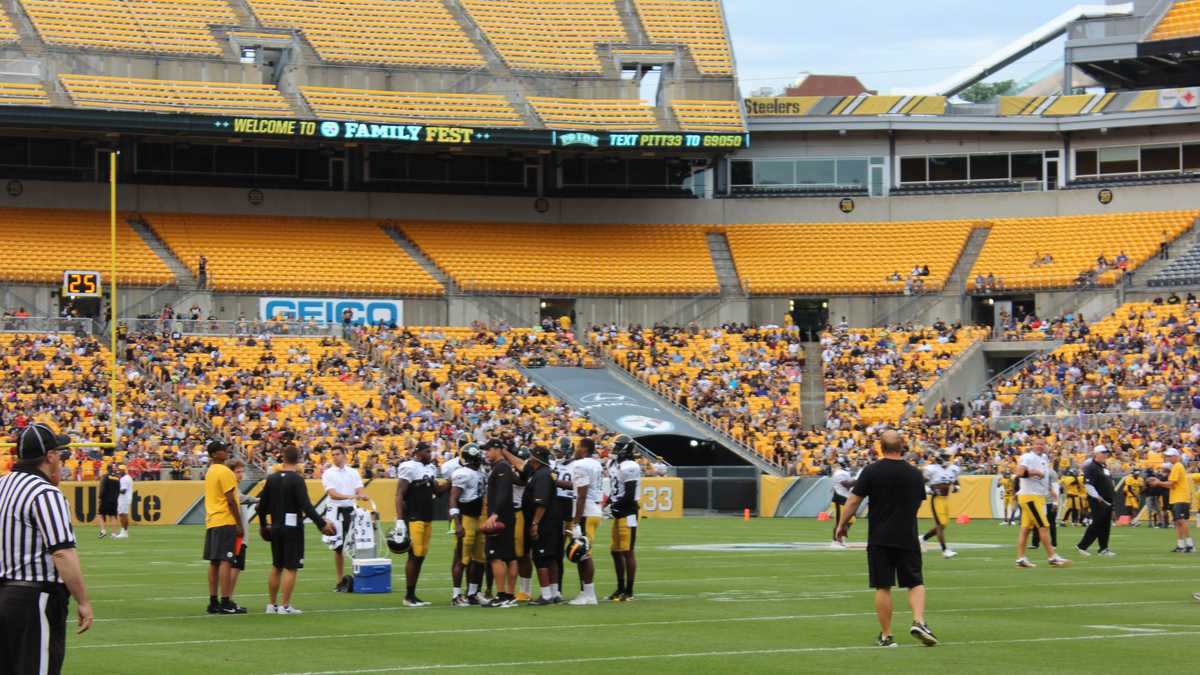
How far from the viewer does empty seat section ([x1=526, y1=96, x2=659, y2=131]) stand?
215 feet

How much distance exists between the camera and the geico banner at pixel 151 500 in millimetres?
42031

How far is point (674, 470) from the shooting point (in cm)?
4991

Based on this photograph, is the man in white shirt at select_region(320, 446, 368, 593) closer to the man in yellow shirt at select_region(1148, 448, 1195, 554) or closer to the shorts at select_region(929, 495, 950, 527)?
the shorts at select_region(929, 495, 950, 527)

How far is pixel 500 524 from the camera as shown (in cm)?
2002

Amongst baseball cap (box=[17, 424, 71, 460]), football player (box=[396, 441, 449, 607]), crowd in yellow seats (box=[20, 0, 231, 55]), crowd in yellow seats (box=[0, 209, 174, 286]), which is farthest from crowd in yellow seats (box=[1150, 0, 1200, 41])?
baseball cap (box=[17, 424, 71, 460])

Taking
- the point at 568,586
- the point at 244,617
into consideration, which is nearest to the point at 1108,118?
the point at 568,586

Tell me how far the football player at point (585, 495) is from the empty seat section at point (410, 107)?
42343 millimetres

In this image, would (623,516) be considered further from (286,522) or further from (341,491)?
(341,491)

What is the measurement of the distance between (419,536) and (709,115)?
4690 cm

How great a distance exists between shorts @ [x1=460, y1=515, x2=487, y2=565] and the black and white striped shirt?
10.8m

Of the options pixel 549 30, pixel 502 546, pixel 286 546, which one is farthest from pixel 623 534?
pixel 549 30

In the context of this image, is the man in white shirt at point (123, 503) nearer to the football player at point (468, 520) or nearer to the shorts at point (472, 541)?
the football player at point (468, 520)

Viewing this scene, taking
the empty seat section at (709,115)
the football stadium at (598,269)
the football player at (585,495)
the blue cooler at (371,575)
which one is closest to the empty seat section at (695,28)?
the football stadium at (598,269)

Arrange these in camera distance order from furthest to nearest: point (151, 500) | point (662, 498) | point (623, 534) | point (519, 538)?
point (662, 498) → point (151, 500) → point (623, 534) → point (519, 538)
